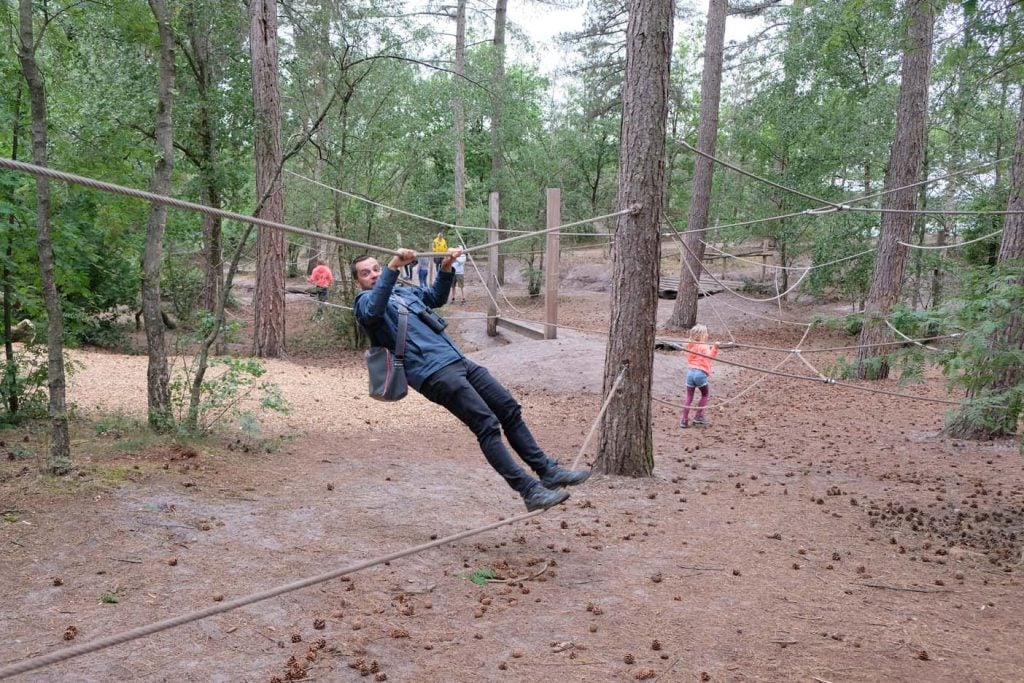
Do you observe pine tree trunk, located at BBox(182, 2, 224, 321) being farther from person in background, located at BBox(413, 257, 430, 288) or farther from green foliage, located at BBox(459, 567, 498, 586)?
green foliage, located at BBox(459, 567, 498, 586)

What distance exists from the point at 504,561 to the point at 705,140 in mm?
12897

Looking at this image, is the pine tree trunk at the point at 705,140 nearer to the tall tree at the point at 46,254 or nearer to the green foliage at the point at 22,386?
the green foliage at the point at 22,386

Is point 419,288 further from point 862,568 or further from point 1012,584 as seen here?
point 1012,584

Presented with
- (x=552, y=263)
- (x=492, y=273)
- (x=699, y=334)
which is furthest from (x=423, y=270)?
(x=699, y=334)

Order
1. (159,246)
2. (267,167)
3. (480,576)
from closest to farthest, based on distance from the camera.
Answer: (480,576) → (159,246) → (267,167)

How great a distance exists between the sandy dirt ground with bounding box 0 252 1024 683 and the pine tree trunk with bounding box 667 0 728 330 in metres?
8.83

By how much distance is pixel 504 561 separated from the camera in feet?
13.3

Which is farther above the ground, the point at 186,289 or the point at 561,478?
the point at 186,289

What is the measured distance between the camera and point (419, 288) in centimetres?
459

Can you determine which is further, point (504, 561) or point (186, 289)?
point (186, 289)

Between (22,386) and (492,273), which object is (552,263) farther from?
(22,386)

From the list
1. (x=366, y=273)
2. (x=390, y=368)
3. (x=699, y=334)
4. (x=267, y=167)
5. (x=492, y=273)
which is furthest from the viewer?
(x=492, y=273)

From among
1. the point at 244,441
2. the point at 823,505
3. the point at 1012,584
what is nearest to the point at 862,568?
the point at 1012,584

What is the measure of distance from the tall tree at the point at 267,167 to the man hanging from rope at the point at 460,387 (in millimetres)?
6861
